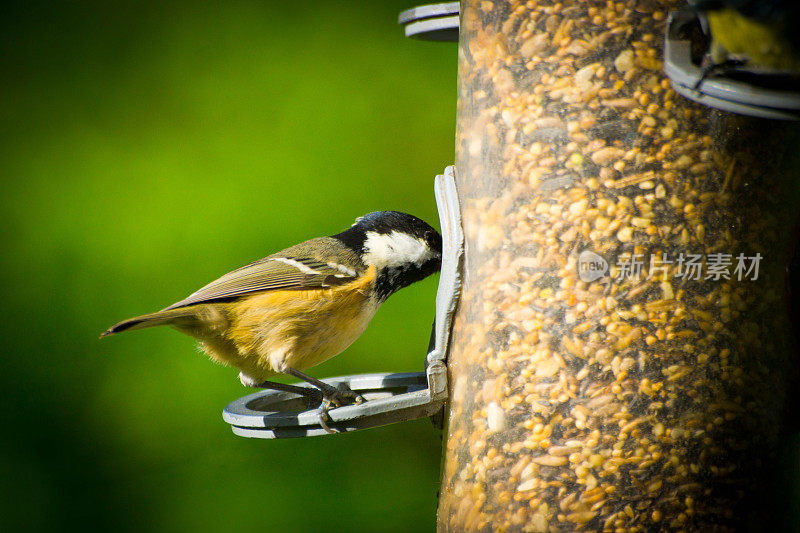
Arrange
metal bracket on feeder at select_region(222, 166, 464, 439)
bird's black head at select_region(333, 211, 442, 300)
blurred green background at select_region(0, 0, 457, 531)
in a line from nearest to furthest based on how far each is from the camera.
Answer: metal bracket on feeder at select_region(222, 166, 464, 439), bird's black head at select_region(333, 211, 442, 300), blurred green background at select_region(0, 0, 457, 531)

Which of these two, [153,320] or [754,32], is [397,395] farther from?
[754,32]

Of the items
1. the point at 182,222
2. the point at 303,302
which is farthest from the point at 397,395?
the point at 182,222

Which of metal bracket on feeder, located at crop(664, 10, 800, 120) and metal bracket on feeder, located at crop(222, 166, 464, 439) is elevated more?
metal bracket on feeder, located at crop(664, 10, 800, 120)

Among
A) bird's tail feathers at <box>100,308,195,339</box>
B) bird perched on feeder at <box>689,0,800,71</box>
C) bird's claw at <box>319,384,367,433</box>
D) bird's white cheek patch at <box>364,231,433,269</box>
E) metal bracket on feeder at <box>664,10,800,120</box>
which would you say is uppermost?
bird perched on feeder at <box>689,0,800,71</box>

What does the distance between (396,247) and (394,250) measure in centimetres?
1

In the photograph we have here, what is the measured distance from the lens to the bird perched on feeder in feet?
4.13

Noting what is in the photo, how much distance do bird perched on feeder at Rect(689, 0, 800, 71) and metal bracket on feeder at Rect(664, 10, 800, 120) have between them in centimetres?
2

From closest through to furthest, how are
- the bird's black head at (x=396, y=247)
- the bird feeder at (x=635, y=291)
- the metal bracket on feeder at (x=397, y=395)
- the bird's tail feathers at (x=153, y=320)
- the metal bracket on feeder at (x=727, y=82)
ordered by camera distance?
1. the metal bracket on feeder at (x=727, y=82)
2. the bird feeder at (x=635, y=291)
3. the metal bracket on feeder at (x=397, y=395)
4. the bird's tail feathers at (x=153, y=320)
5. the bird's black head at (x=396, y=247)

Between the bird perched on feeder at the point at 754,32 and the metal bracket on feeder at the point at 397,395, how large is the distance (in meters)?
0.71

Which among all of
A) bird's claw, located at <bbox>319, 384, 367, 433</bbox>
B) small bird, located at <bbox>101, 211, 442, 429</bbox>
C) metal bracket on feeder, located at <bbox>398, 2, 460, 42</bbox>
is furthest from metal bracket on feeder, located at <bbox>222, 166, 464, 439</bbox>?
metal bracket on feeder, located at <bbox>398, 2, 460, 42</bbox>

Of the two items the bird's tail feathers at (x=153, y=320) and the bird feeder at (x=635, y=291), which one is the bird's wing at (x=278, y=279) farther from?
the bird feeder at (x=635, y=291)


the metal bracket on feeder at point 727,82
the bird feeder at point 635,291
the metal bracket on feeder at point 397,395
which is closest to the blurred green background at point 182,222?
the metal bracket on feeder at point 397,395

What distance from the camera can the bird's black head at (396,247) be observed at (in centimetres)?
217

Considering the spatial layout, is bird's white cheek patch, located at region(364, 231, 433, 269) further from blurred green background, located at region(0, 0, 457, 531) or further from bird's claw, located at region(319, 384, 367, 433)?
blurred green background, located at region(0, 0, 457, 531)
